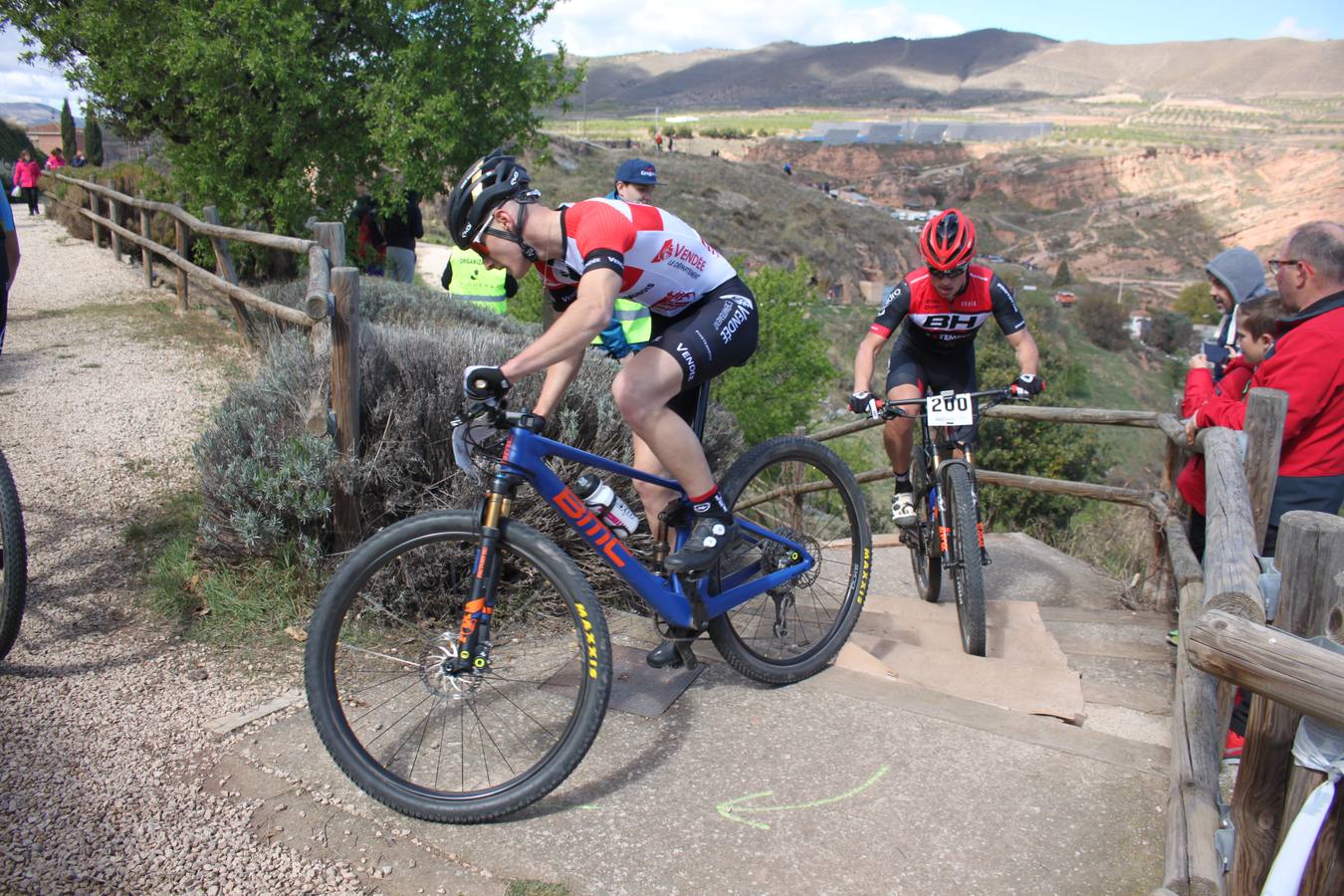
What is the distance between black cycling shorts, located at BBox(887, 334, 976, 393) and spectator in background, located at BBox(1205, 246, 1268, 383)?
4.11ft

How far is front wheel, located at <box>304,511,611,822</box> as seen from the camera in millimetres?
2889

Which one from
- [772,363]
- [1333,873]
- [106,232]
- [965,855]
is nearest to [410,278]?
[106,232]

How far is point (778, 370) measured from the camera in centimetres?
2484

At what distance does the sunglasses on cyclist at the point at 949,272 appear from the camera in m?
4.96

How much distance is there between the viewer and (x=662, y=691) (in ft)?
12.3

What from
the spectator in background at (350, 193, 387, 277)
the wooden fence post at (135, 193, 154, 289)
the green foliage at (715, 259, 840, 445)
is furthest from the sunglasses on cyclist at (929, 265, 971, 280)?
the green foliage at (715, 259, 840, 445)

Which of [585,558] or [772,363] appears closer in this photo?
[585,558]

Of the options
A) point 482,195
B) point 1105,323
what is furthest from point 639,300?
point 1105,323

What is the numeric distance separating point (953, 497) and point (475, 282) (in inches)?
196

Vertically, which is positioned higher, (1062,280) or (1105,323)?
(1062,280)

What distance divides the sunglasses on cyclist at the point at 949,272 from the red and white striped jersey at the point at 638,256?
172cm

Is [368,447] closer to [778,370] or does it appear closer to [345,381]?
[345,381]

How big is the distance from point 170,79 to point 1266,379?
39.1ft

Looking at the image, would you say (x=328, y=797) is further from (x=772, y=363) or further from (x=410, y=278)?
(x=772, y=363)
